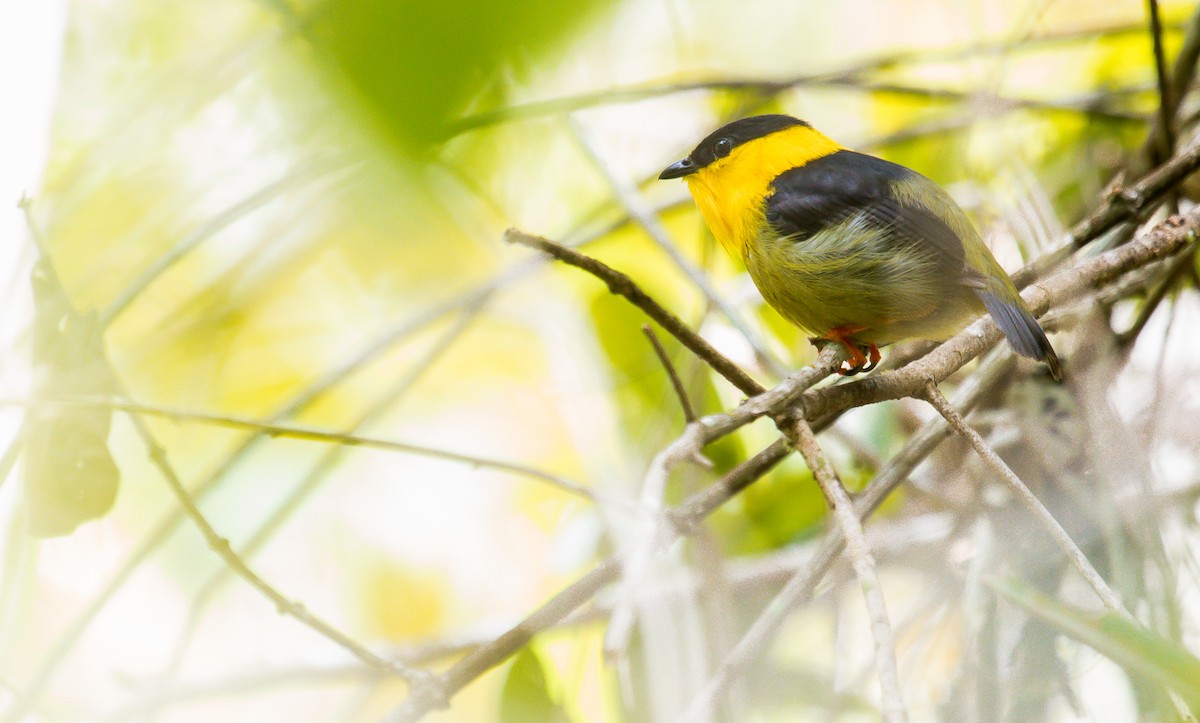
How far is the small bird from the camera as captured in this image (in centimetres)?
248

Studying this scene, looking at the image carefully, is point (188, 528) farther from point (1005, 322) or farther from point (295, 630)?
point (1005, 322)

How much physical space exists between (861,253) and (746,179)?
0.53 m

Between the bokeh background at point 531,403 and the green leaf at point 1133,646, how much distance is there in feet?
2.44

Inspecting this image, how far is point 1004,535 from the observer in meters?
2.61

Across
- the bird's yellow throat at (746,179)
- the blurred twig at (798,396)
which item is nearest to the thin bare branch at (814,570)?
the blurred twig at (798,396)

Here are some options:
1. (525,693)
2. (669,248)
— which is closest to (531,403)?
(669,248)

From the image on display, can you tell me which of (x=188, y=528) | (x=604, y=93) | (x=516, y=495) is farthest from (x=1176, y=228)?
(x=188, y=528)

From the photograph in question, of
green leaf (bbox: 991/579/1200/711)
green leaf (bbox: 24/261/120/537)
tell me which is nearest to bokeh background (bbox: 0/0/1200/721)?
green leaf (bbox: 24/261/120/537)

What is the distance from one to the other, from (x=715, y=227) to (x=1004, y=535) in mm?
1159

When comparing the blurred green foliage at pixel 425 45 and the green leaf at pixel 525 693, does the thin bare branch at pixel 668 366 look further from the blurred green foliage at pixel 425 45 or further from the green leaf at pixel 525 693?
the blurred green foliage at pixel 425 45

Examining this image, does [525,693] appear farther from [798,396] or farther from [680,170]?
[680,170]

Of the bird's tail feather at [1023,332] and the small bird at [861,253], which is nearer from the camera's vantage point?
the bird's tail feather at [1023,332]

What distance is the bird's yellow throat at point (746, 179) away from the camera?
113 inches

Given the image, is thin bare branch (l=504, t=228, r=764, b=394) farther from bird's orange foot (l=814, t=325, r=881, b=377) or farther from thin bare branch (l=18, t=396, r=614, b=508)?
bird's orange foot (l=814, t=325, r=881, b=377)
